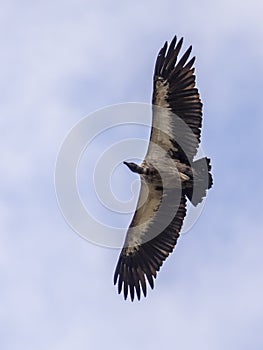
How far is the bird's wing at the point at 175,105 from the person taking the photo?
106ft

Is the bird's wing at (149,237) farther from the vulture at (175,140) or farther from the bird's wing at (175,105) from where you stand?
the bird's wing at (175,105)

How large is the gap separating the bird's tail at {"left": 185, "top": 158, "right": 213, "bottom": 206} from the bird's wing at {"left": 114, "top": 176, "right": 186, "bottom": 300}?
0.73 m

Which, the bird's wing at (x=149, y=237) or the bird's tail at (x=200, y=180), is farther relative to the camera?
the bird's wing at (x=149, y=237)

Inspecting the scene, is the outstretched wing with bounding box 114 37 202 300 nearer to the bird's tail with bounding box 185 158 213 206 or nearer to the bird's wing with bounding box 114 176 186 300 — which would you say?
the bird's wing with bounding box 114 176 186 300

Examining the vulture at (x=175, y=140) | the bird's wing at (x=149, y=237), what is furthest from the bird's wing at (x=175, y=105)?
the bird's wing at (x=149, y=237)

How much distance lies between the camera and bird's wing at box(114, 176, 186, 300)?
109 feet

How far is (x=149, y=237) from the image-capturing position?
3372cm

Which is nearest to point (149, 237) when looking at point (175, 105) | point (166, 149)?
point (166, 149)

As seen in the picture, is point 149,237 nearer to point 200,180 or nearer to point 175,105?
point 200,180

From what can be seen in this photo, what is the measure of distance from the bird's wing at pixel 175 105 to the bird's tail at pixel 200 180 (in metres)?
0.52

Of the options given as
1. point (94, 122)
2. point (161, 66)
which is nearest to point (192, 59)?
point (161, 66)

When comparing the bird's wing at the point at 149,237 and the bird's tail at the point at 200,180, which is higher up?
the bird's tail at the point at 200,180

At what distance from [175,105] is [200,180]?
2.09 meters

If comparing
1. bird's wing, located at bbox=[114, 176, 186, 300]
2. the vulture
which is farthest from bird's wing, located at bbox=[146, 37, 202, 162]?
bird's wing, located at bbox=[114, 176, 186, 300]
